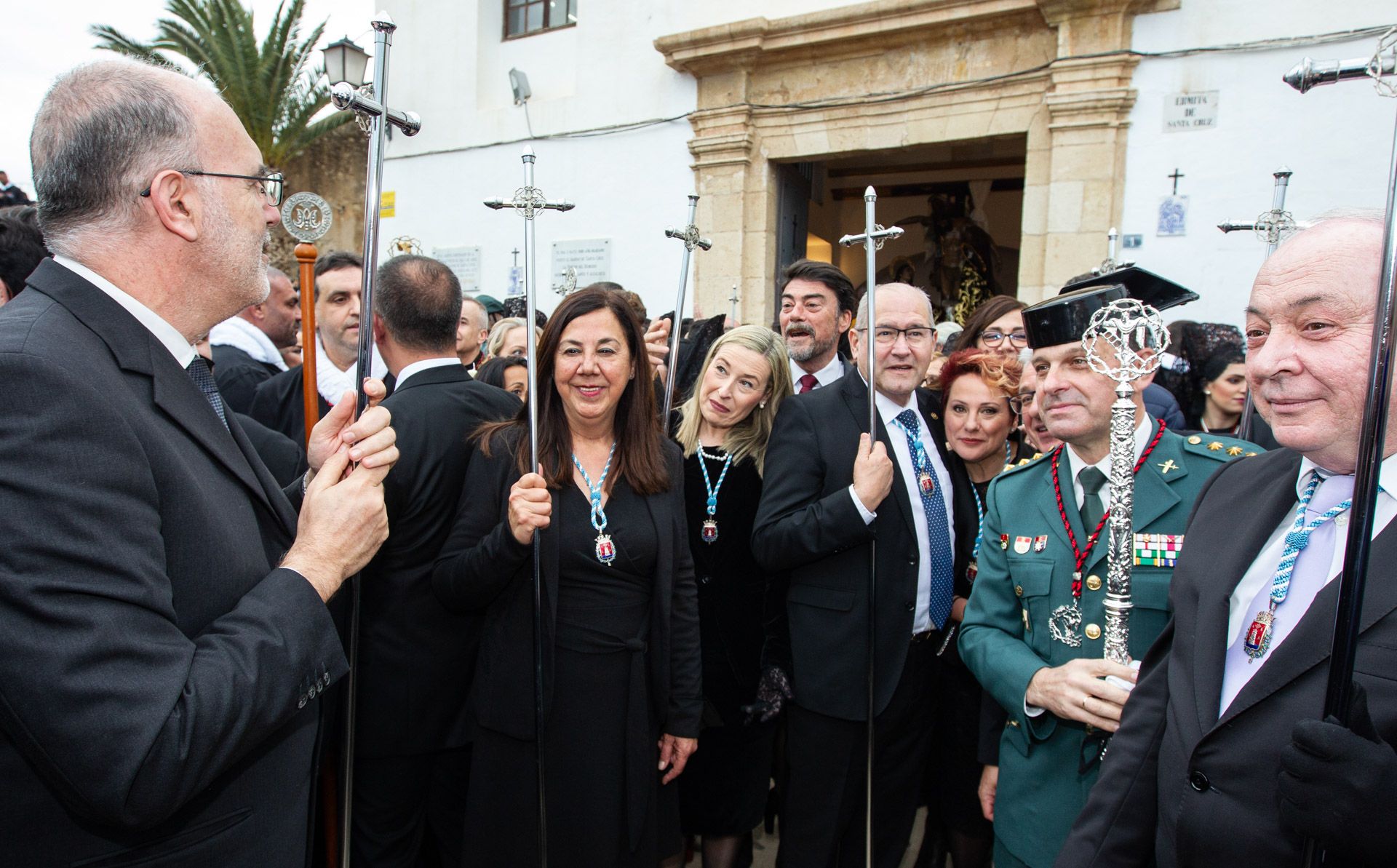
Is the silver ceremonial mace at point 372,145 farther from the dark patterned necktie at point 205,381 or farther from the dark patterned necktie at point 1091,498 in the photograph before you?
the dark patterned necktie at point 1091,498

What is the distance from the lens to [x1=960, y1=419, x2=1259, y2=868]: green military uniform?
1913 millimetres

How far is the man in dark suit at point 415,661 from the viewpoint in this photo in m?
2.47

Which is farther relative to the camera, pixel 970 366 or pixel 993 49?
pixel 993 49

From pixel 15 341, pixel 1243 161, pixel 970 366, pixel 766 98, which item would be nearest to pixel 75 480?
pixel 15 341

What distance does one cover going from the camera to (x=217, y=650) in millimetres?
1134

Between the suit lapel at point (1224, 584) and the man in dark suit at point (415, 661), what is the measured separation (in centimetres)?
199

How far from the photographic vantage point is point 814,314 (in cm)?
377

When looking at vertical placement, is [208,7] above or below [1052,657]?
above

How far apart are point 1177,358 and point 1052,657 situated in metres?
3.08

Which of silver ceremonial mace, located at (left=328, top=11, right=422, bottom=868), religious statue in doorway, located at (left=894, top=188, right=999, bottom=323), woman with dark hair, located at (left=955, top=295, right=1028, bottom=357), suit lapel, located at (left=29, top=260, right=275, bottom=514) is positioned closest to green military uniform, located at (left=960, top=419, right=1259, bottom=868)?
woman with dark hair, located at (left=955, top=295, right=1028, bottom=357)

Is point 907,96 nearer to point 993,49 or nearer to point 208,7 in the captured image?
point 993,49

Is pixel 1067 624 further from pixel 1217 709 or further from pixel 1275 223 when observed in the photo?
pixel 1275 223

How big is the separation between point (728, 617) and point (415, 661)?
107 cm

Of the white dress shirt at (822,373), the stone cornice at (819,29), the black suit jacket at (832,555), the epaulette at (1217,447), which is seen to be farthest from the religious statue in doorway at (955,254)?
the epaulette at (1217,447)
